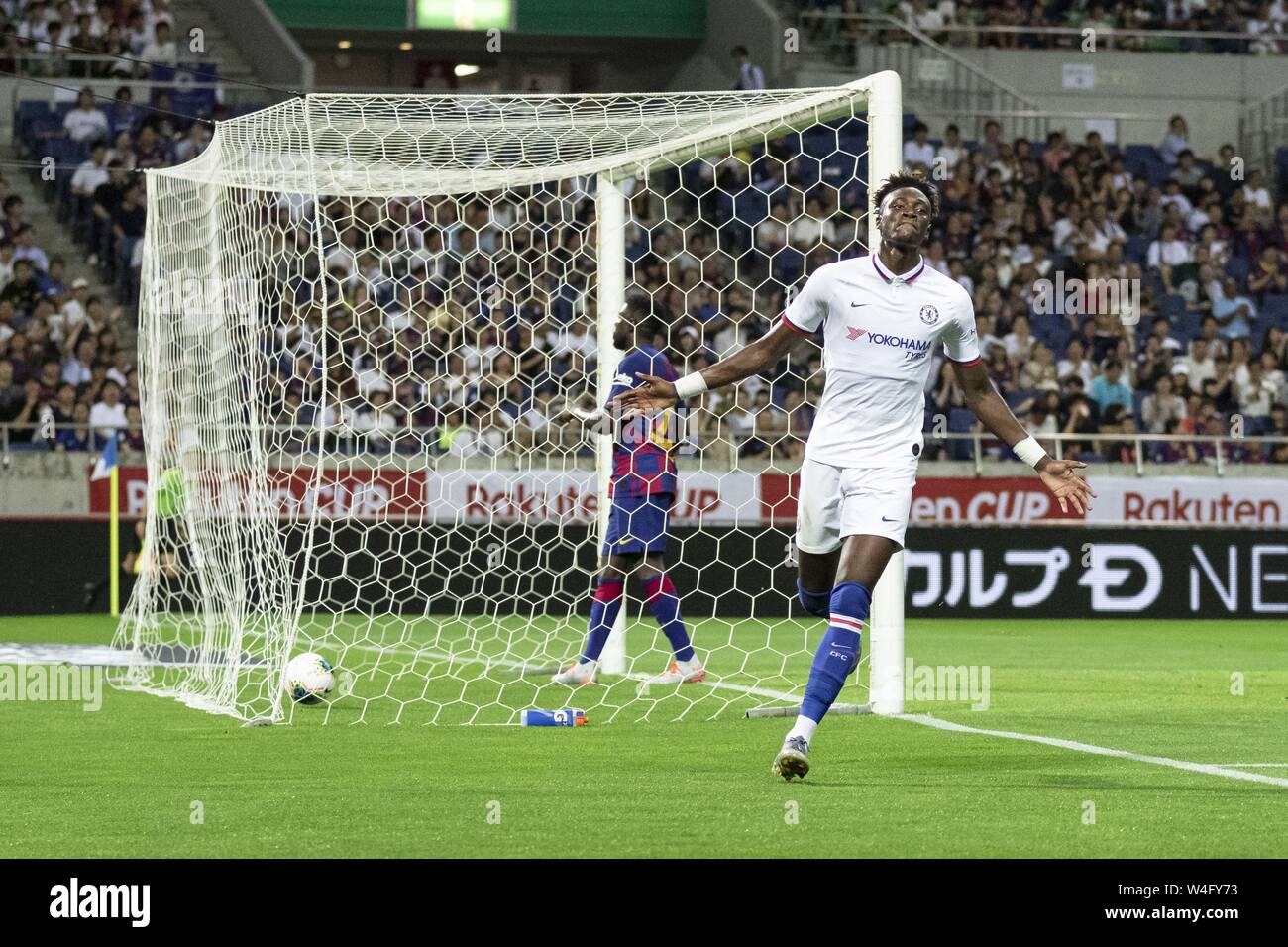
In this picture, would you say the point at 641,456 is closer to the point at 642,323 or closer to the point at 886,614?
the point at 642,323

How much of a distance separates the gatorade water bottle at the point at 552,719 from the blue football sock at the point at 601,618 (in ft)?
5.24

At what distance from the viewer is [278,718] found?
934 centimetres

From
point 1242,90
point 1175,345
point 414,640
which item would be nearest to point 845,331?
point 414,640

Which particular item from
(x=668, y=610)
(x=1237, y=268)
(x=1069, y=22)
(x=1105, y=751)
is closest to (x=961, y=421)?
(x=1237, y=268)

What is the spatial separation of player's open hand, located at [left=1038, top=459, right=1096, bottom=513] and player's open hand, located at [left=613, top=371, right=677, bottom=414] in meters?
1.53

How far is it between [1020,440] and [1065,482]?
0.27 metres

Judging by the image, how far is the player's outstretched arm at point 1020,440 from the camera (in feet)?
25.4

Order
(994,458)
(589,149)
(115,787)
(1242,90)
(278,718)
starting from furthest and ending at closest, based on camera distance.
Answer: (1242,90) → (994,458) → (589,149) → (278,718) → (115,787)

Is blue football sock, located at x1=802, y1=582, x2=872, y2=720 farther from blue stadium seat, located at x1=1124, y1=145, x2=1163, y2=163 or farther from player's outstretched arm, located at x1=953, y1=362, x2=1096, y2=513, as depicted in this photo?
blue stadium seat, located at x1=1124, y1=145, x2=1163, y2=163

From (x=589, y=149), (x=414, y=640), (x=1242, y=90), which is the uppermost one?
(x=1242, y=90)

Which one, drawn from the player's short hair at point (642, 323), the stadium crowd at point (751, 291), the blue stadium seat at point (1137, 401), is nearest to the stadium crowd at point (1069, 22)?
the stadium crowd at point (751, 291)

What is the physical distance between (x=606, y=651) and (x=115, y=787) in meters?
5.46

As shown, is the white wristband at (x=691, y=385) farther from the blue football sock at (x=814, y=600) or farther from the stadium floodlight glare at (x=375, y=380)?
the stadium floodlight glare at (x=375, y=380)
